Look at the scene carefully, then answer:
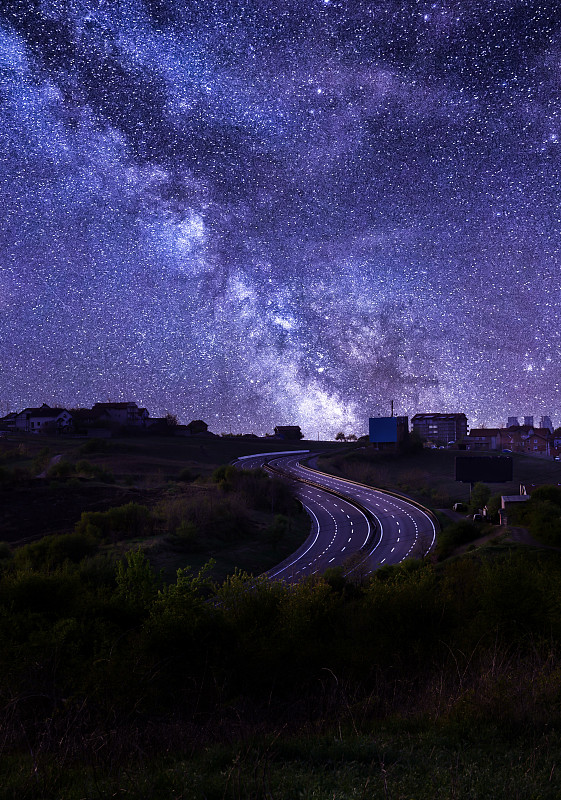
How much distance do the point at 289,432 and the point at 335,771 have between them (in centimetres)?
15785

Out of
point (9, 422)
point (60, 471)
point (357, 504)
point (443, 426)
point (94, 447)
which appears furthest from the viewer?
point (443, 426)

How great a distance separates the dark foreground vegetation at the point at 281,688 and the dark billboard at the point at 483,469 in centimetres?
4049

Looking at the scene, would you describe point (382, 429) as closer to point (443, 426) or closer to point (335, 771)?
point (443, 426)

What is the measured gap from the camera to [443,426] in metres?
163

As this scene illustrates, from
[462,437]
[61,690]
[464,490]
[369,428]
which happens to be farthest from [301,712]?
[462,437]

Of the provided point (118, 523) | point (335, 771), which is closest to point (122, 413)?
point (118, 523)

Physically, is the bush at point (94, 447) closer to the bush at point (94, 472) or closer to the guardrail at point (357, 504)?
the bush at point (94, 472)

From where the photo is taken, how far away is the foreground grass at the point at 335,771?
5594mm

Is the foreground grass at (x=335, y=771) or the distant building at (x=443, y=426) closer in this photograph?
the foreground grass at (x=335, y=771)

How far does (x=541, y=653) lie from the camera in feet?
44.3

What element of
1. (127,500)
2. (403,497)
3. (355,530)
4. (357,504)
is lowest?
(355,530)


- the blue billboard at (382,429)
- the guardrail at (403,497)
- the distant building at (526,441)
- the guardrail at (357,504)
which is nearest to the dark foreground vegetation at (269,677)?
the guardrail at (357,504)

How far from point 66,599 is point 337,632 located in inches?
388

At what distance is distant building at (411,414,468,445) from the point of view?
530ft
